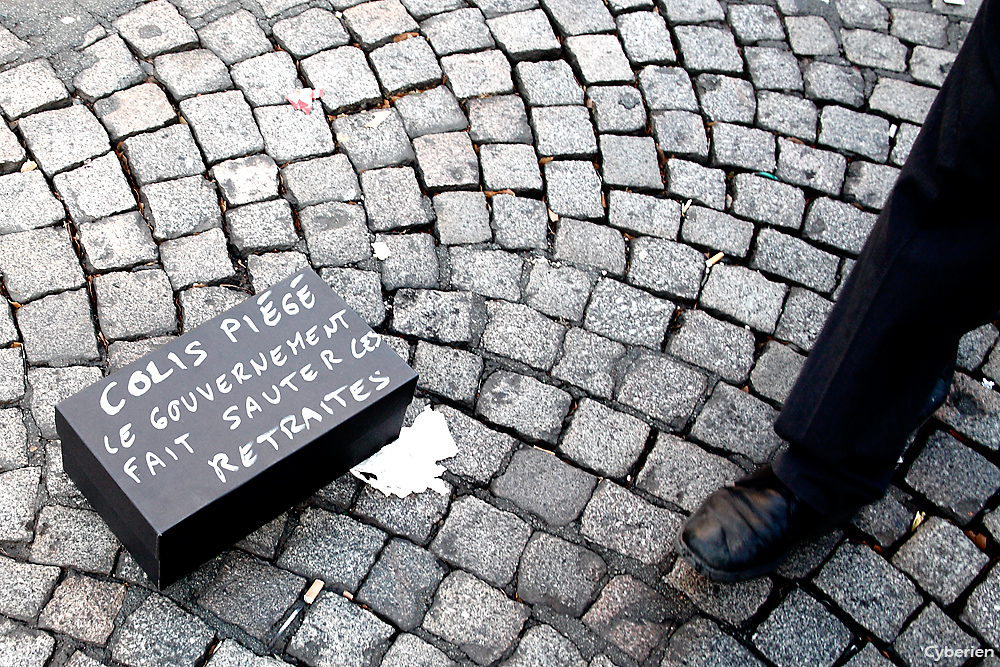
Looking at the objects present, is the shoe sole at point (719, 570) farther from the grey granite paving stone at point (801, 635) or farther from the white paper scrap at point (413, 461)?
the white paper scrap at point (413, 461)

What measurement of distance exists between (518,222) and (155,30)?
64.6 inches

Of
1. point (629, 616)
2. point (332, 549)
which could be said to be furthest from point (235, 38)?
point (629, 616)

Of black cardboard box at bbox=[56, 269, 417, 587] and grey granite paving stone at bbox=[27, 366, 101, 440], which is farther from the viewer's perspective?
grey granite paving stone at bbox=[27, 366, 101, 440]

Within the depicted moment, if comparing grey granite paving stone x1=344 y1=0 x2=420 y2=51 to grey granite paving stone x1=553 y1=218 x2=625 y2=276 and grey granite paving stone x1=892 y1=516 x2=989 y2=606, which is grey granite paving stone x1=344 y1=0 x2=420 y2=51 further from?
grey granite paving stone x1=892 y1=516 x2=989 y2=606

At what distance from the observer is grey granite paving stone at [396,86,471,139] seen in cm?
342

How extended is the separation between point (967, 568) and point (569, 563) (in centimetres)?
119

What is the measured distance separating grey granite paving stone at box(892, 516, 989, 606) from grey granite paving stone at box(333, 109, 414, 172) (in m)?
2.11

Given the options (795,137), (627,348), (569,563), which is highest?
(795,137)

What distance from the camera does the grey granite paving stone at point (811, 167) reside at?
3.50m

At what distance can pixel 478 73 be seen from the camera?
142 inches

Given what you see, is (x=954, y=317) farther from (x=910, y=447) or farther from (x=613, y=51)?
(x=613, y=51)

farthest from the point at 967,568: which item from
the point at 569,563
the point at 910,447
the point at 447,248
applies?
the point at 447,248

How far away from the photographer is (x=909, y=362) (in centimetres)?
230

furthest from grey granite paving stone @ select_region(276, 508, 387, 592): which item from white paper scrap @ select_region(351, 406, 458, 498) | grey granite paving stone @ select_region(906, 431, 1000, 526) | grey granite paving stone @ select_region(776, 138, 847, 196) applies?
grey granite paving stone @ select_region(776, 138, 847, 196)
